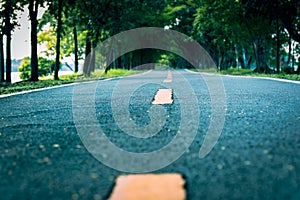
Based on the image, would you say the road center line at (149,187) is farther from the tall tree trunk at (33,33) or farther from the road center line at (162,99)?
the tall tree trunk at (33,33)

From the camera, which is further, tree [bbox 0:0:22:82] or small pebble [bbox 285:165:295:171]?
tree [bbox 0:0:22:82]

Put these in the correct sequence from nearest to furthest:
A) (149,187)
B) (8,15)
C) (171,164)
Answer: (149,187) → (171,164) → (8,15)

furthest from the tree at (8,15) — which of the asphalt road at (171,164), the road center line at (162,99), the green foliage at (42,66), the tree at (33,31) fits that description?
the green foliage at (42,66)

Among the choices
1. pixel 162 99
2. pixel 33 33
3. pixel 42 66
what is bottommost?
pixel 162 99

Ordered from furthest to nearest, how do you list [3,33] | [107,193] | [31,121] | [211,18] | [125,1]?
[125,1] → [211,18] → [3,33] → [31,121] → [107,193]

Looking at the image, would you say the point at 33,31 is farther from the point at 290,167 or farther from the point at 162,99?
the point at 290,167

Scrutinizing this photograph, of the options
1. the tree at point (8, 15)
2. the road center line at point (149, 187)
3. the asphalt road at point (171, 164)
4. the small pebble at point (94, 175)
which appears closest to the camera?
the road center line at point (149, 187)

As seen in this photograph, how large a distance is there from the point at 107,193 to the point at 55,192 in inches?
10.1

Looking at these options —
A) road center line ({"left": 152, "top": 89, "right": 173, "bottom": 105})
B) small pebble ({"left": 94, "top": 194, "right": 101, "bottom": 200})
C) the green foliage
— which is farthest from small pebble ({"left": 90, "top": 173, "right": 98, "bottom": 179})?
the green foliage

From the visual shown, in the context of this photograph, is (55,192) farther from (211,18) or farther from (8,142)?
(211,18)

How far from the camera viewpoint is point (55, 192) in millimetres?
2031

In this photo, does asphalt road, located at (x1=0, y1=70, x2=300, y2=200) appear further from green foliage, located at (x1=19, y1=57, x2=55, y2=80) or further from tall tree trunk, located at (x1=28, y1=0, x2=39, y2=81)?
green foliage, located at (x1=19, y1=57, x2=55, y2=80)

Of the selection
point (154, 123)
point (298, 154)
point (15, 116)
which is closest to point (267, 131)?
point (298, 154)

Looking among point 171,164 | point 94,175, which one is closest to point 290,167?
point 171,164
